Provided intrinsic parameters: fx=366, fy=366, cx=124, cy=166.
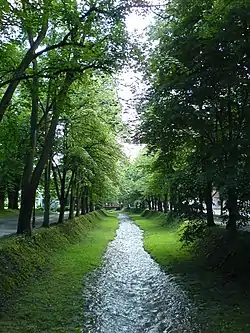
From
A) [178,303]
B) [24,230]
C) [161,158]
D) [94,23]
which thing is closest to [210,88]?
[94,23]

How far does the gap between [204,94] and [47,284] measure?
24.2 feet

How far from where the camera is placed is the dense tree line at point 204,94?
9914 mm

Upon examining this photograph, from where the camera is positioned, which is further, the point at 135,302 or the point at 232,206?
the point at 232,206

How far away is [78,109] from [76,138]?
1664mm

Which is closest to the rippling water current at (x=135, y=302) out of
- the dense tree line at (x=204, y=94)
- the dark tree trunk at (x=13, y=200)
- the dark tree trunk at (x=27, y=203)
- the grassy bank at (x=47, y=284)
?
the grassy bank at (x=47, y=284)

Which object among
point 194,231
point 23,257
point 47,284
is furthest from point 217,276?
point 23,257

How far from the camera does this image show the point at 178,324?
739cm

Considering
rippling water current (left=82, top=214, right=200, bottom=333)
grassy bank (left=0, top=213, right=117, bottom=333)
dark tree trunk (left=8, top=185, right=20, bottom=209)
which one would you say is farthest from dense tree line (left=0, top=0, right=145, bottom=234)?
dark tree trunk (left=8, top=185, right=20, bottom=209)

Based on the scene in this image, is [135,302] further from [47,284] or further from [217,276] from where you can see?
[217,276]

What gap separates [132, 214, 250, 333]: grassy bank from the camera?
7.41m

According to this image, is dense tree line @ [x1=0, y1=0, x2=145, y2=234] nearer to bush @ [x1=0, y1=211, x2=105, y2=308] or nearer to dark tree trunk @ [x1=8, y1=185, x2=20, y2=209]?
bush @ [x1=0, y1=211, x2=105, y2=308]

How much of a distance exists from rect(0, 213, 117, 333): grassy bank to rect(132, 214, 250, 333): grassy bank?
277 centimetres

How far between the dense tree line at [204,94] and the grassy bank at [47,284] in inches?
179

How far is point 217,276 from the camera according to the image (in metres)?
10.9
